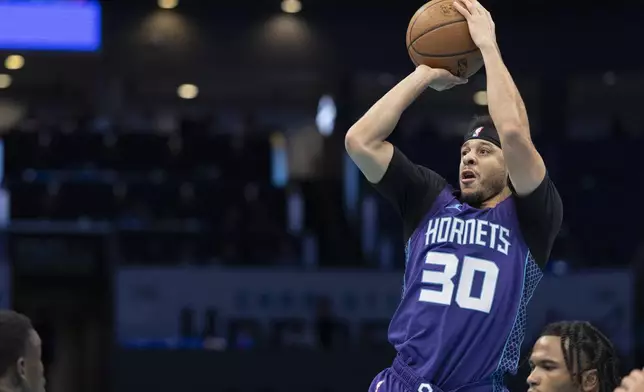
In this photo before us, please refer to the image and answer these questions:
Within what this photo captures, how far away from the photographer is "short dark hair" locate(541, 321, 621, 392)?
443cm

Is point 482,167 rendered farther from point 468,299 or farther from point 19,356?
point 19,356

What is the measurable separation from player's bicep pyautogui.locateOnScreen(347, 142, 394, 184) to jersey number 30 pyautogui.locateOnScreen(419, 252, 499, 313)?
1.39 feet

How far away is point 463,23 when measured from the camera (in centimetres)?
486

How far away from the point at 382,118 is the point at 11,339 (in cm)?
166

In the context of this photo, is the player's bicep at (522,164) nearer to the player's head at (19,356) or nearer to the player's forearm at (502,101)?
the player's forearm at (502,101)

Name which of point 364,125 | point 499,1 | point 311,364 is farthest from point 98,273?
point 364,125

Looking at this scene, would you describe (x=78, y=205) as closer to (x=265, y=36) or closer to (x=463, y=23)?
(x=265, y=36)

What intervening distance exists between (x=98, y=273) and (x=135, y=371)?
5.47 ft

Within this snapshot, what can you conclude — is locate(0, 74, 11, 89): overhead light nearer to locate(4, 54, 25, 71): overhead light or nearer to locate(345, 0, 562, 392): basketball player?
locate(4, 54, 25, 71): overhead light

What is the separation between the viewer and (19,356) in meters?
4.05

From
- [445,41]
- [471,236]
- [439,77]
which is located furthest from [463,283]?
[445,41]

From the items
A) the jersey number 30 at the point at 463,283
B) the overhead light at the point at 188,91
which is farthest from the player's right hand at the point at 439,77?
the overhead light at the point at 188,91

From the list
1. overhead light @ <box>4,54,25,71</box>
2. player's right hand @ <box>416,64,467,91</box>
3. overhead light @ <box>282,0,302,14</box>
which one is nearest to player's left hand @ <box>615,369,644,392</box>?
player's right hand @ <box>416,64,467,91</box>

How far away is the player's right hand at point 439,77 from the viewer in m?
4.86
